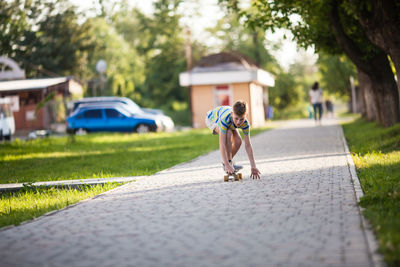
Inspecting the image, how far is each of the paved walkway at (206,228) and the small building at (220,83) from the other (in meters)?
26.1

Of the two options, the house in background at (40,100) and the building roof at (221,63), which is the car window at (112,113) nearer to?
the house in background at (40,100)

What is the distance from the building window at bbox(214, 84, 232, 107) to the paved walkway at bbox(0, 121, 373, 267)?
1065 inches

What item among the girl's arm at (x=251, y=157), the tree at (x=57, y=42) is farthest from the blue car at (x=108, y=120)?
the girl's arm at (x=251, y=157)

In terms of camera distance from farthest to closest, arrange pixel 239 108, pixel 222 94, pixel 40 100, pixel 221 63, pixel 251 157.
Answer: pixel 40 100, pixel 221 63, pixel 222 94, pixel 251 157, pixel 239 108

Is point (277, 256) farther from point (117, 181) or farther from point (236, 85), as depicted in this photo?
point (236, 85)

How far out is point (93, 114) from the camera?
30031mm

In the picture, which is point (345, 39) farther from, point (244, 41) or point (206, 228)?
point (244, 41)

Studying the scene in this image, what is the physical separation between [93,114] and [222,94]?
31.9 ft

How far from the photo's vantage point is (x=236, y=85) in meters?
36.2

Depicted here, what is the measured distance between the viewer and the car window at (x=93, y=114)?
98.3ft

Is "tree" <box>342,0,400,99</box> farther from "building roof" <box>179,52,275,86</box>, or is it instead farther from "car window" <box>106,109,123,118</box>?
"building roof" <box>179,52,275,86</box>

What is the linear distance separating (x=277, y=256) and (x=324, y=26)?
13.2m

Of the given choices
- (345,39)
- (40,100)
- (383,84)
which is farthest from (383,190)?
(40,100)

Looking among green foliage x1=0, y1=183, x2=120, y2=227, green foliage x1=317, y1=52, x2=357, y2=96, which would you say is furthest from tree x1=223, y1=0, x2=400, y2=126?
green foliage x1=317, y1=52, x2=357, y2=96
